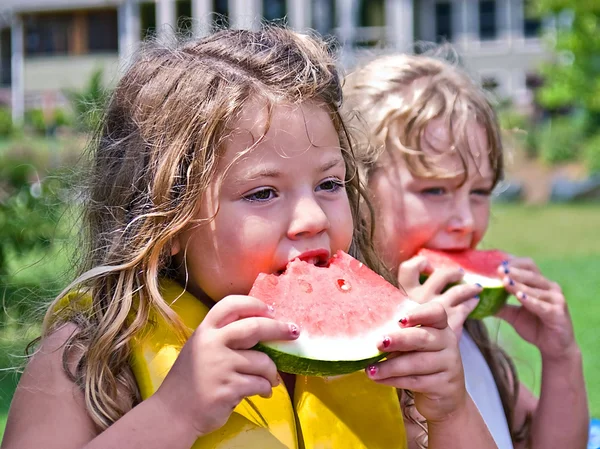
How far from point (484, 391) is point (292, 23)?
28.6m

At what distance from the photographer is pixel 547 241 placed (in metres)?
14.8

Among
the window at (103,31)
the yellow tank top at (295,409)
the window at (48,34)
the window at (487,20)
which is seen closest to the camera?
the yellow tank top at (295,409)

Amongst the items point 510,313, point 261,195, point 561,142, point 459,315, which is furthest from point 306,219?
point 561,142

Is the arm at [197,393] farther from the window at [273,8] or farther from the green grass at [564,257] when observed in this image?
the window at [273,8]

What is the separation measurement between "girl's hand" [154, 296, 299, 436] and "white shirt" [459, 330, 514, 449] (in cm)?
123

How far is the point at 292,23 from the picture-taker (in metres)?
30.4

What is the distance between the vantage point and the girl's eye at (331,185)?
237 cm

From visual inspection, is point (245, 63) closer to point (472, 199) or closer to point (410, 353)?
point (410, 353)

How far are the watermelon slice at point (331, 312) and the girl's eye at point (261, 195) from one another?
193 millimetres

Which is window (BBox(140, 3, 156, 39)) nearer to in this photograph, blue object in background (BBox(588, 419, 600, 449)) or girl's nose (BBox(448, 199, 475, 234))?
blue object in background (BBox(588, 419, 600, 449))

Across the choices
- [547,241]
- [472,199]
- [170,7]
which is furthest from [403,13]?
[472,199]

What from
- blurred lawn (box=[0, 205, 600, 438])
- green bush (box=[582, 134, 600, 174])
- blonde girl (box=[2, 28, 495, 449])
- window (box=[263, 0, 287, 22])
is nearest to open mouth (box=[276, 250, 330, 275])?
blonde girl (box=[2, 28, 495, 449])

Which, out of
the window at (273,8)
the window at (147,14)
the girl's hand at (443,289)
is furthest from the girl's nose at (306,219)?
the window at (147,14)

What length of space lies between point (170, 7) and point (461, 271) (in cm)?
3236
